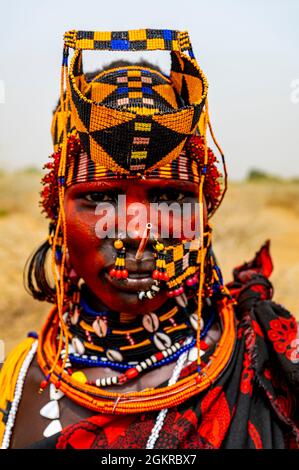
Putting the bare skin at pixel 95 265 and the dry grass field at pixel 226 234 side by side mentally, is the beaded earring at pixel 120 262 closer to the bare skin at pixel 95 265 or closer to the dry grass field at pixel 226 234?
the bare skin at pixel 95 265

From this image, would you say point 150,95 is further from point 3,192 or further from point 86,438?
point 3,192

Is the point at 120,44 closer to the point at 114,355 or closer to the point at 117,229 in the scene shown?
the point at 117,229

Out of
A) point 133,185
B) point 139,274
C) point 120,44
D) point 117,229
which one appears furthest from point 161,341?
point 120,44

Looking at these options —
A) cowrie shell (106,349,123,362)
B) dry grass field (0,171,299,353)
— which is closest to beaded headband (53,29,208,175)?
cowrie shell (106,349,123,362)

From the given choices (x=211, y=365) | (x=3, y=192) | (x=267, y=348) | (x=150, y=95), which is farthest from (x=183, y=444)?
(x=3, y=192)

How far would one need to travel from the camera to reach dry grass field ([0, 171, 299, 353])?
5383mm

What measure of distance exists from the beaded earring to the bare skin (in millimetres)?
24

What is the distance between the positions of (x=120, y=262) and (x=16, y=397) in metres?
0.67

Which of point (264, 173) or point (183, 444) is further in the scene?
point (264, 173)

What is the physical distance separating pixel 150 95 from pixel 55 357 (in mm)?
969

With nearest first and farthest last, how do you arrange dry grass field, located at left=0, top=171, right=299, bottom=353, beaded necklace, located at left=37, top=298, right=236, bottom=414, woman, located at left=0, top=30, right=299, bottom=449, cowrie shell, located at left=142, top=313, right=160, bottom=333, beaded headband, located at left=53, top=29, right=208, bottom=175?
beaded headband, located at left=53, top=29, right=208, bottom=175
woman, located at left=0, top=30, right=299, bottom=449
beaded necklace, located at left=37, top=298, right=236, bottom=414
cowrie shell, located at left=142, top=313, right=160, bottom=333
dry grass field, located at left=0, top=171, right=299, bottom=353

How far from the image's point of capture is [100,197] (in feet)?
5.46

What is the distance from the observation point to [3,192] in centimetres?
1042

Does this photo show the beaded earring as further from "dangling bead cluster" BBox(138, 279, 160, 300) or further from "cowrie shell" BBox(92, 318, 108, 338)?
"cowrie shell" BBox(92, 318, 108, 338)
